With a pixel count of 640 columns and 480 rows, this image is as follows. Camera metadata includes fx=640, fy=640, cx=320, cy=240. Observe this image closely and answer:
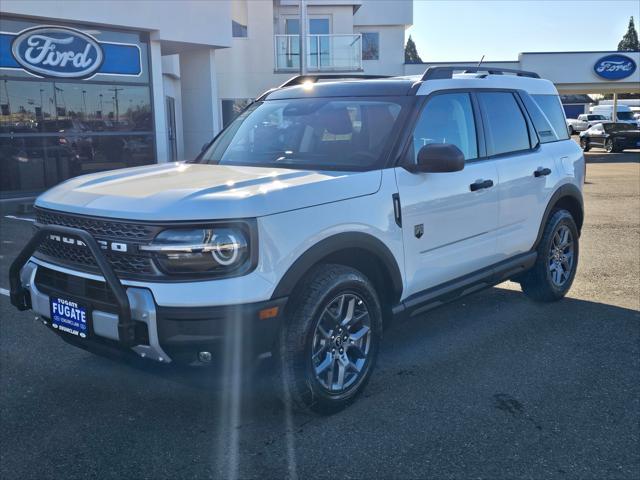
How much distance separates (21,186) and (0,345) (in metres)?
9.90

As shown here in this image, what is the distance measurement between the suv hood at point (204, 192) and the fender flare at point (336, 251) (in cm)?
23

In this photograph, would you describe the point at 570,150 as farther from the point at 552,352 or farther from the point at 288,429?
the point at 288,429

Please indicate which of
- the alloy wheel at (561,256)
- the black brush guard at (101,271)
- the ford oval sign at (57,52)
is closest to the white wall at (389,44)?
the ford oval sign at (57,52)

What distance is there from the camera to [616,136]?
98.6 ft

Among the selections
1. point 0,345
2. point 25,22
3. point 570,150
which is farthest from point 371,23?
point 0,345

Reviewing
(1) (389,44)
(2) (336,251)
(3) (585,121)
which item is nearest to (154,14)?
(2) (336,251)

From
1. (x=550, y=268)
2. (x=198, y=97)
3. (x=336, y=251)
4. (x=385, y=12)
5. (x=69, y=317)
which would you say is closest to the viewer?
(x=69, y=317)

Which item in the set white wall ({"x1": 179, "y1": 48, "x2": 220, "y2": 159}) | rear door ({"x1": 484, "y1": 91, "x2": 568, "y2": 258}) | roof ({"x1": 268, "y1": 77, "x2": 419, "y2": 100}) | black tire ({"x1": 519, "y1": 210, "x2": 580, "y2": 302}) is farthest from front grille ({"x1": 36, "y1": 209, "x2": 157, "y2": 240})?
white wall ({"x1": 179, "y1": 48, "x2": 220, "y2": 159})

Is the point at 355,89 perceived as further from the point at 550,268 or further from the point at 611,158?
the point at 611,158

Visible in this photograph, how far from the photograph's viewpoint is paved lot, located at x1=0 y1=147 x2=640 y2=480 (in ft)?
10.6

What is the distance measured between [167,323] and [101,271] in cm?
46

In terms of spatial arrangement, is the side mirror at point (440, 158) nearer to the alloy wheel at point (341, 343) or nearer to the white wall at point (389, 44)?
the alloy wheel at point (341, 343)

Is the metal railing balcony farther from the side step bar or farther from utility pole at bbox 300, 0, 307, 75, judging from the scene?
the side step bar

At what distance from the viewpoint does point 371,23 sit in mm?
30859
